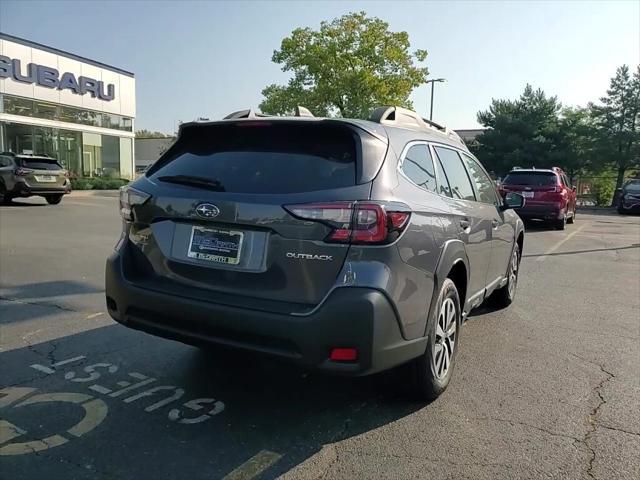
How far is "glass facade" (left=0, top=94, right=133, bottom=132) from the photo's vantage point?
86.2 feet

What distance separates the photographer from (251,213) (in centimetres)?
301

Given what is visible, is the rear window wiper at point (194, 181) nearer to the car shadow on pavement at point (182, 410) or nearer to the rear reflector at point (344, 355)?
the car shadow on pavement at point (182, 410)

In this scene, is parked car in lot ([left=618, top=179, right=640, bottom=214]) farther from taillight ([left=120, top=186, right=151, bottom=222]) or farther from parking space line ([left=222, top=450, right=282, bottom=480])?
parking space line ([left=222, top=450, right=282, bottom=480])

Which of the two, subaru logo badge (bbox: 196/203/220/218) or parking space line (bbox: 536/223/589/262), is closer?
subaru logo badge (bbox: 196/203/220/218)

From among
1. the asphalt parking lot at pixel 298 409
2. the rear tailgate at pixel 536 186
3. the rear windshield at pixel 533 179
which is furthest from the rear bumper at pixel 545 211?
the asphalt parking lot at pixel 298 409

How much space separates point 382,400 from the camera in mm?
3609

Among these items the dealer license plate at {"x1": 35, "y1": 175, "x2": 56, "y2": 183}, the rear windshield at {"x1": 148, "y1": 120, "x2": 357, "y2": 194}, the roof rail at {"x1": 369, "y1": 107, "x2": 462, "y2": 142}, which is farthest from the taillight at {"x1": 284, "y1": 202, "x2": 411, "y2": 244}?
the dealer license plate at {"x1": 35, "y1": 175, "x2": 56, "y2": 183}

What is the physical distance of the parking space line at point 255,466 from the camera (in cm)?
267

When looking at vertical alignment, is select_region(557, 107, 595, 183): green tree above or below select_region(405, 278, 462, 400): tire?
above

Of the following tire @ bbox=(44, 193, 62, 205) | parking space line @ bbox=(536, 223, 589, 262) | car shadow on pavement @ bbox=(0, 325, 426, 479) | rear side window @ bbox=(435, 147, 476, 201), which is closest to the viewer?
car shadow on pavement @ bbox=(0, 325, 426, 479)

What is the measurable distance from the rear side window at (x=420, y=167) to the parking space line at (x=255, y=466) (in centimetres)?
177

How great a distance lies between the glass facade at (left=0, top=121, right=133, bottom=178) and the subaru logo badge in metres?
27.2

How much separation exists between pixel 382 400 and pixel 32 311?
3.68 metres

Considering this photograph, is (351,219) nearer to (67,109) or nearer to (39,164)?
(39,164)
